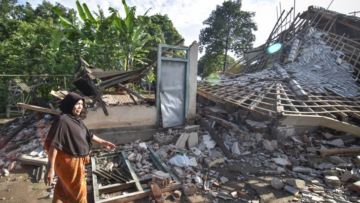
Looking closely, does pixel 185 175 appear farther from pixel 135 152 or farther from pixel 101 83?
pixel 101 83

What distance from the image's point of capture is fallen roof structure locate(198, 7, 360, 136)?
6105 mm

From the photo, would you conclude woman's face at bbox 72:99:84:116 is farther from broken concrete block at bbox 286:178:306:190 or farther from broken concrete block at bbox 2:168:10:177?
broken concrete block at bbox 286:178:306:190

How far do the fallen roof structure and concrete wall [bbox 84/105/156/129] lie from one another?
235 cm

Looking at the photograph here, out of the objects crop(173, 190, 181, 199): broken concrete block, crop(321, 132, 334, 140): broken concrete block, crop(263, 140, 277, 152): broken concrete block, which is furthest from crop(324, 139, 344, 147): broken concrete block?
crop(173, 190, 181, 199): broken concrete block

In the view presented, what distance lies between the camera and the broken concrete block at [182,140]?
620cm

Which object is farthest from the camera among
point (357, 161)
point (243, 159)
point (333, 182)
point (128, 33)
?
point (128, 33)

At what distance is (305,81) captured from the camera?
8008mm

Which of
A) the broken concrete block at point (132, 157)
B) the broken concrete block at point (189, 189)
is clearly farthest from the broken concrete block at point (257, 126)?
the broken concrete block at point (132, 157)

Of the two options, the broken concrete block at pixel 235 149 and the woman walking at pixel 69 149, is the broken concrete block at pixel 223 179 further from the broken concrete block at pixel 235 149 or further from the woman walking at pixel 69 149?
the woman walking at pixel 69 149

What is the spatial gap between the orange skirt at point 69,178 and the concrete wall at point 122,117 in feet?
10.3

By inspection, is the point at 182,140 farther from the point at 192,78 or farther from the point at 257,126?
the point at 257,126

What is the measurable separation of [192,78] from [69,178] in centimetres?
477

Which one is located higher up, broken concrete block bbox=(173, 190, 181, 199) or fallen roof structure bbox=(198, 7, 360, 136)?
fallen roof structure bbox=(198, 7, 360, 136)

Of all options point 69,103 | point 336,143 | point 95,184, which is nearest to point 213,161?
point 95,184
